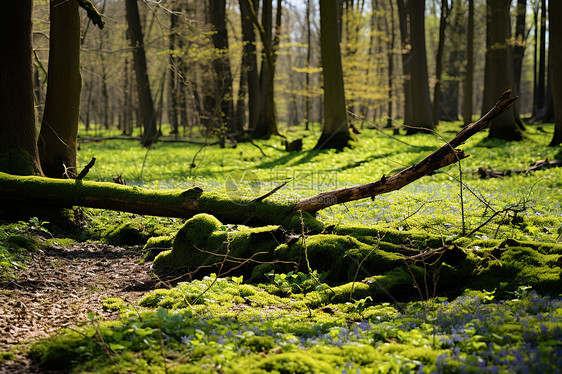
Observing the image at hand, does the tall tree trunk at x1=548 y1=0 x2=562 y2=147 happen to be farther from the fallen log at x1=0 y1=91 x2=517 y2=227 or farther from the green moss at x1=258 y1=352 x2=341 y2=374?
the green moss at x1=258 y1=352 x2=341 y2=374

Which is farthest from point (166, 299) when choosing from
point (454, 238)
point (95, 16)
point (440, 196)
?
point (440, 196)

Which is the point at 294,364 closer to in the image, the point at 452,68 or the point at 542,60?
the point at 542,60

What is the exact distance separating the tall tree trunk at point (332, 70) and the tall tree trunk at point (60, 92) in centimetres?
961

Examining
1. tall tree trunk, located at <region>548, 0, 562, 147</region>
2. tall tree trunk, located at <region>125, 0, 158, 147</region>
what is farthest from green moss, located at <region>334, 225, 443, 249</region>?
tall tree trunk, located at <region>125, 0, 158, 147</region>

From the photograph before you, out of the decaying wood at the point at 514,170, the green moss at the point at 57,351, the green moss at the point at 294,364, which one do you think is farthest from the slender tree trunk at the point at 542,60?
the green moss at the point at 57,351

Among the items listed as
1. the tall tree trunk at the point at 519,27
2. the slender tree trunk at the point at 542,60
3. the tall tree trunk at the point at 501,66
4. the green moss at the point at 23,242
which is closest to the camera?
the green moss at the point at 23,242

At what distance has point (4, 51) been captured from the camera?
7.32 metres

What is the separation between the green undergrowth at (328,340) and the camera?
2920mm

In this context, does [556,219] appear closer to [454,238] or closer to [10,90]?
[454,238]

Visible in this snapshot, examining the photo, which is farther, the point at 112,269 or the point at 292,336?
the point at 112,269

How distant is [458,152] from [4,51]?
723cm

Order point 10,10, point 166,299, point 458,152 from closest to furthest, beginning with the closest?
point 166,299 → point 458,152 → point 10,10

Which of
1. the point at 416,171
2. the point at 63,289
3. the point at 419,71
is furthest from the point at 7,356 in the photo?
the point at 419,71

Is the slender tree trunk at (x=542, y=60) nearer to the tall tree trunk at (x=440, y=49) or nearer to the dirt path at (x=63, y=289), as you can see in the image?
the tall tree trunk at (x=440, y=49)
